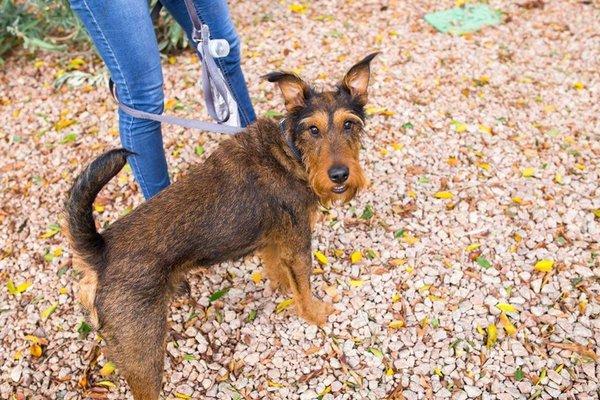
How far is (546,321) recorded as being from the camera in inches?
148

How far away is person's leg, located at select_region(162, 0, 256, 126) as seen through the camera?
3.75 meters

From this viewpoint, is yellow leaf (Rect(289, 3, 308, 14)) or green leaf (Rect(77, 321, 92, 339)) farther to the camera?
yellow leaf (Rect(289, 3, 308, 14))

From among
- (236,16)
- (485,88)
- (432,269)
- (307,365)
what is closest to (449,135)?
(485,88)

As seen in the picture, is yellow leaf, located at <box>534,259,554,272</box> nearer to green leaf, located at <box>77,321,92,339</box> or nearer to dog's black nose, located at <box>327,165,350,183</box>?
dog's black nose, located at <box>327,165,350,183</box>

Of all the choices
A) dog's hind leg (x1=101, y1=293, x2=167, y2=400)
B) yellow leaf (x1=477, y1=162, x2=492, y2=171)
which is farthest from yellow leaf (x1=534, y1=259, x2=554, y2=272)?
dog's hind leg (x1=101, y1=293, x2=167, y2=400)

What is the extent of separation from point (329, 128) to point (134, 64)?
1.30 metres

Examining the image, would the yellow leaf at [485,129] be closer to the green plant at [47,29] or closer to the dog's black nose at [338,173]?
the dog's black nose at [338,173]

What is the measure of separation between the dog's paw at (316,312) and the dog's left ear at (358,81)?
159 cm

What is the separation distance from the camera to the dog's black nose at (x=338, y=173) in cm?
308

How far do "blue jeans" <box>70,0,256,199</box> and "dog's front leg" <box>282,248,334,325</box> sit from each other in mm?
1196

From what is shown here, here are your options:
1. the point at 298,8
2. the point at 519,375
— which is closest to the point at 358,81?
the point at 519,375

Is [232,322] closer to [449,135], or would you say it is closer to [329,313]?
[329,313]

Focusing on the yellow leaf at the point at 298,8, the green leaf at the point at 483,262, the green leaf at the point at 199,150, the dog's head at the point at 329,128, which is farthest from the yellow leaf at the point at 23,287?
the yellow leaf at the point at 298,8

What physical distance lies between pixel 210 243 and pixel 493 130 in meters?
3.64
